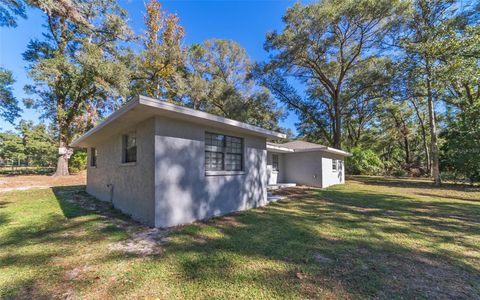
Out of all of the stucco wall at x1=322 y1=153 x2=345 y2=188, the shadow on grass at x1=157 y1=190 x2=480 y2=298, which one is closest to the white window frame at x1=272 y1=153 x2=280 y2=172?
the stucco wall at x1=322 y1=153 x2=345 y2=188

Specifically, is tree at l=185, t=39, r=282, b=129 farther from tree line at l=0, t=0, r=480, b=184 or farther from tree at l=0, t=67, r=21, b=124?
tree at l=0, t=67, r=21, b=124

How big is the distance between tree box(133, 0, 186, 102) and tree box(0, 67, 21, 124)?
9486mm

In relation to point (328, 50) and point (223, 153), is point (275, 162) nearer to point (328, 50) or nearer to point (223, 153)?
point (223, 153)

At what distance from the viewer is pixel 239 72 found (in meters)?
23.5

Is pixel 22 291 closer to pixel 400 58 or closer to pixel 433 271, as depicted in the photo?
pixel 433 271

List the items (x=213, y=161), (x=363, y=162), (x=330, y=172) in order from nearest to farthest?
(x=213, y=161)
(x=330, y=172)
(x=363, y=162)

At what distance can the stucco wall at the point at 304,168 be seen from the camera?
13646mm

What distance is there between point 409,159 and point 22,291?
3733cm

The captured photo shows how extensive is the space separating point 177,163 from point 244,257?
2685mm

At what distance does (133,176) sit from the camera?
19.0ft

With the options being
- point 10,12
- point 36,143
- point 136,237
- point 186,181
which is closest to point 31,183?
point 10,12

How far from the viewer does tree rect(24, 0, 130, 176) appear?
13016mm

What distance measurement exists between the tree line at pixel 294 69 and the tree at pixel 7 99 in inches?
3.1

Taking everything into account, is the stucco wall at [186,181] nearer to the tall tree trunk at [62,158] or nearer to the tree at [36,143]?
the tall tree trunk at [62,158]
